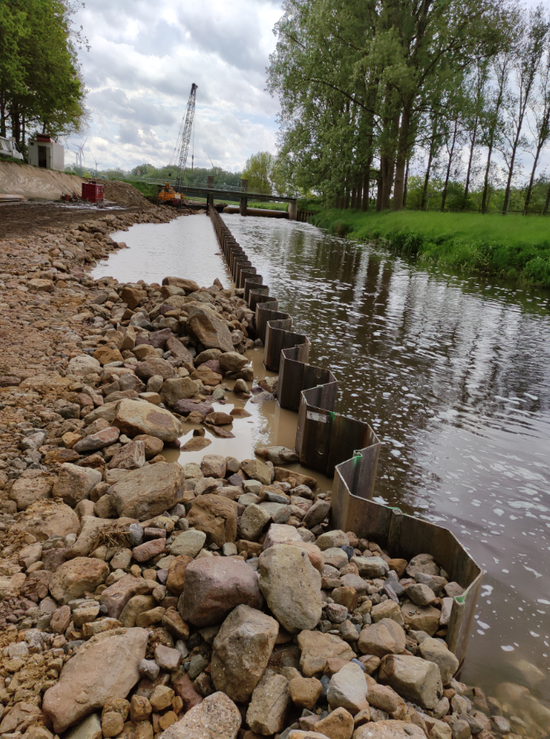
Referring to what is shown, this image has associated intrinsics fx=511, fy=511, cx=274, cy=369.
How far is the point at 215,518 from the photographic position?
3309mm

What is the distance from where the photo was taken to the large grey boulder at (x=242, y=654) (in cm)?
227

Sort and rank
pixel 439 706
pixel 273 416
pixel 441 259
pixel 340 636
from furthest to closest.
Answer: pixel 441 259 < pixel 273 416 < pixel 340 636 < pixel 439 706

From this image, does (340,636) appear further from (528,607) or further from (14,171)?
(14,171)

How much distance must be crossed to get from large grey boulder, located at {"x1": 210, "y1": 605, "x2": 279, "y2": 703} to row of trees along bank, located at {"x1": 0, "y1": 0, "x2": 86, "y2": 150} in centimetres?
3022

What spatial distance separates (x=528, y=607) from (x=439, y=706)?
122 cm

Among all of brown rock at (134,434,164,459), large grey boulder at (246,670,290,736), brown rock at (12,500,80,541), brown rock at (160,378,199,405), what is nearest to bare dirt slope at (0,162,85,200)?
brown rock at (160,378,199,405)

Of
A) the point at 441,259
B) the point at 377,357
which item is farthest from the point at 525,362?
the point at 441,259

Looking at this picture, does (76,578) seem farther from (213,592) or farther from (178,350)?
(178,350)

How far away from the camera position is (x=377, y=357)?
8.12 meters

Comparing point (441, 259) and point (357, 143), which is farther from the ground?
point (357, 143)

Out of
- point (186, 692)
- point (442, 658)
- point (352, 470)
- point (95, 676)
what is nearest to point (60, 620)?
point (95, 676)

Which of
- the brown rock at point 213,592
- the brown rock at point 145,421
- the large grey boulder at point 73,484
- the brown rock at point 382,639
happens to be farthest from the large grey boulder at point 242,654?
the brown rock at point 145,421

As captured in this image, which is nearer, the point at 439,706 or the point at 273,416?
the point at 439,706

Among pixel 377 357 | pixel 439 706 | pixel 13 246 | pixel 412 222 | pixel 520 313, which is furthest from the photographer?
pixel 412 222
